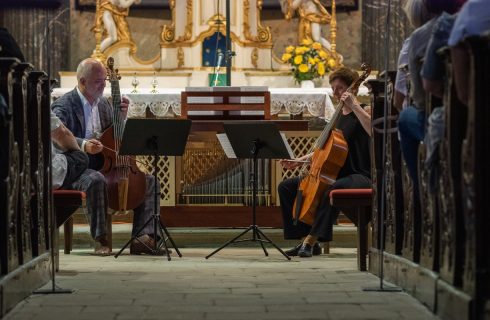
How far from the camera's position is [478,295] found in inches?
144

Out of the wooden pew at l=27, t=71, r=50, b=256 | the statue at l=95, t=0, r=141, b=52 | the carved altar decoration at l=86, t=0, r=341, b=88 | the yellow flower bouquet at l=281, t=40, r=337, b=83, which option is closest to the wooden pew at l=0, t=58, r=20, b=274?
the wooden pew at l=27, t=71, r=50, b=256

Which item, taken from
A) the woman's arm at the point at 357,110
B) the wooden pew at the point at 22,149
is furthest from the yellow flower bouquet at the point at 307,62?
the wooden pew at the point at 22,149

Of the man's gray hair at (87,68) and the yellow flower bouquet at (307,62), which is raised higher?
the yellow flower bouquet at (307,62)

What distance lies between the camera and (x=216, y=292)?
16.6 ft

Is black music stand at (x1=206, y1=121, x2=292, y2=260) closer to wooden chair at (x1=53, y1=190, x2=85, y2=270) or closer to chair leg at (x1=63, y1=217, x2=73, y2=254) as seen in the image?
wooden chair at (x1=53, y1=190, x2=85, y2=270)

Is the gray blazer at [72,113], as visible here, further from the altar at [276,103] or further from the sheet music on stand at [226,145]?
the altar at [276,103]

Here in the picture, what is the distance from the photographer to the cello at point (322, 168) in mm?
7039

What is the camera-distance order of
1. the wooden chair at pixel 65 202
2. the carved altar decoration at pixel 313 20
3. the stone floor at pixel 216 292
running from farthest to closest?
the carved altar decoration at pixel 313 20, the wooden chair at pixel 65 202, the stone floor at pixel 216 292

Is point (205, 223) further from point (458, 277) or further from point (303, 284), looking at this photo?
point (458, 277)

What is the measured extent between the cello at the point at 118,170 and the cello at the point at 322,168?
1.08 meters

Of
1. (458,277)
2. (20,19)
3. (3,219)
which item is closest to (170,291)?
(3,219)

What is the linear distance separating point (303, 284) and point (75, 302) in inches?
48.8

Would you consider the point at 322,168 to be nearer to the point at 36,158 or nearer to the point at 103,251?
the point at 103,251

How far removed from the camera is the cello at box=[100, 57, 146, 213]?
745 centimetres
